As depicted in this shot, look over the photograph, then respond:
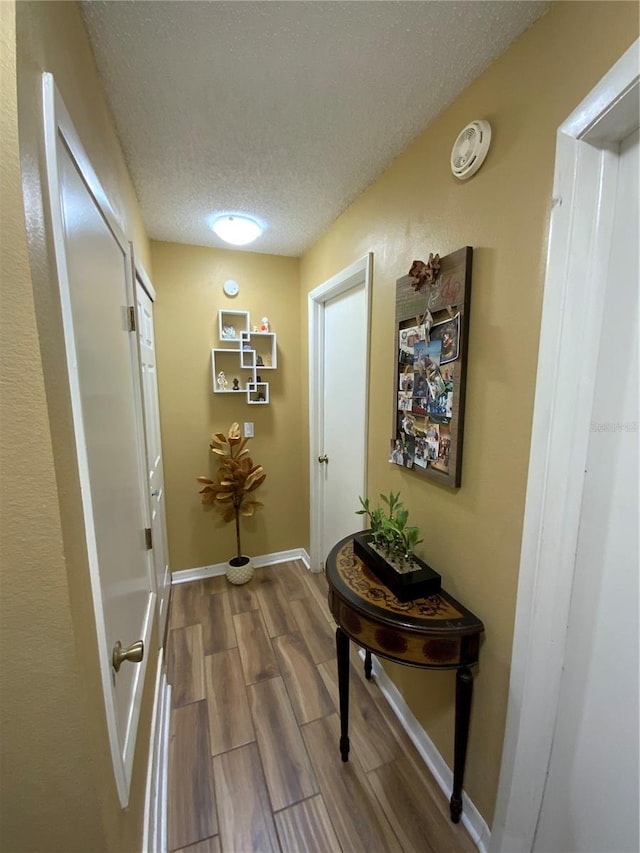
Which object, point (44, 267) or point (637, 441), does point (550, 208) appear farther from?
point (44, 267)

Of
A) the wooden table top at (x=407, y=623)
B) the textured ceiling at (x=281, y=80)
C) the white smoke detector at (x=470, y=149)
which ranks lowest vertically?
the wooden table top at (x=407, y=623)

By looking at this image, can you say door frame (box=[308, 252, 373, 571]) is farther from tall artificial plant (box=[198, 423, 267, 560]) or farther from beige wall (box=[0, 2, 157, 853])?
beige wall (box=[0, 2, 157, 853])

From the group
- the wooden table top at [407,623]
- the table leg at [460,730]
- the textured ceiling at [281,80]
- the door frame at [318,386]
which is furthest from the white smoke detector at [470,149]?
the table leg at [460,730]

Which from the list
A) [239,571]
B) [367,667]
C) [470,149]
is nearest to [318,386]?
[239,571]

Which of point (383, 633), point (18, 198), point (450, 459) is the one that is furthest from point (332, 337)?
point (18, 198)

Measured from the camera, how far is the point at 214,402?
2572 mm

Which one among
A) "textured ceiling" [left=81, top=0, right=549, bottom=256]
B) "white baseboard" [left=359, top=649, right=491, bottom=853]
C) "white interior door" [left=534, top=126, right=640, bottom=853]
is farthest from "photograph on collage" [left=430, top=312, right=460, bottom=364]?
"white baseboard" [left=359, top=649, right=491, bottom=853]

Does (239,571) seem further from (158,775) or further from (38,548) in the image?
(38,548)

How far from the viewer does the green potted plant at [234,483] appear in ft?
8.07

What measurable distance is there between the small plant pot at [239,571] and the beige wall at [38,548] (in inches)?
73.0

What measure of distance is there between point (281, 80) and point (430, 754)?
8.20 feet

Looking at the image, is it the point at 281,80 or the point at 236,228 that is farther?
the point at 236,228

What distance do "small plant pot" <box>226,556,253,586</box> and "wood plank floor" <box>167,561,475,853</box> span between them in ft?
1.29

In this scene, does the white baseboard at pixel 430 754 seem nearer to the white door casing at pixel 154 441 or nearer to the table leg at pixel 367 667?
the table leg at pixel 367 667
